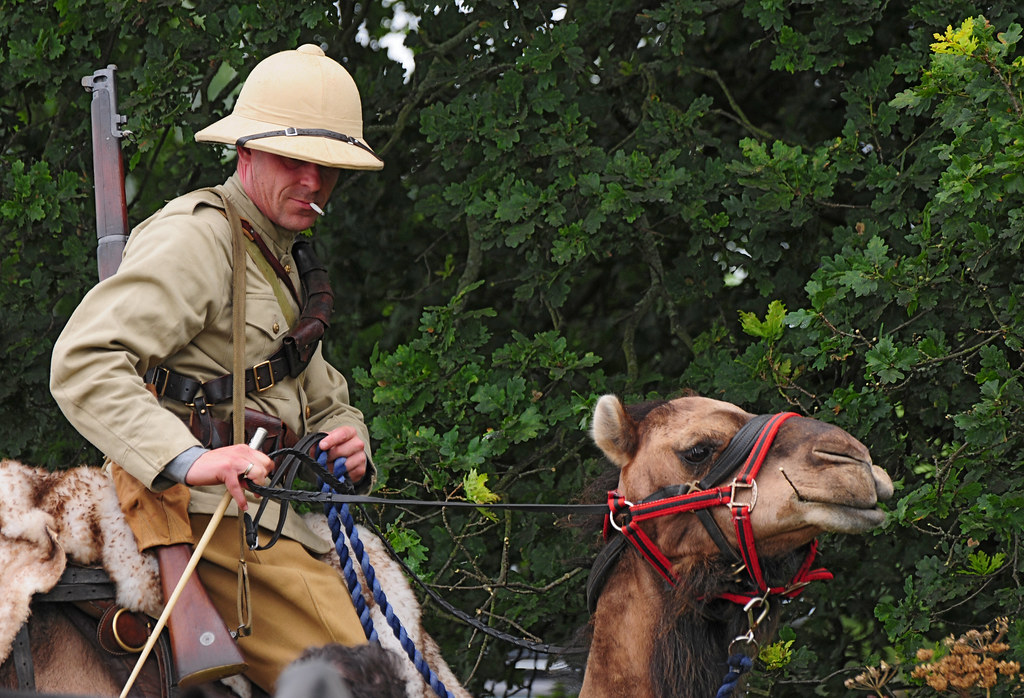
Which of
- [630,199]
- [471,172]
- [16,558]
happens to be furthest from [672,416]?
[471,172]

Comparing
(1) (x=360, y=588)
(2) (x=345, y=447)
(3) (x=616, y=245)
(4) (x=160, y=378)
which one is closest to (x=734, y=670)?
(1) (x=360, y=588)

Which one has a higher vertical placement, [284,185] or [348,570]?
[284,185]

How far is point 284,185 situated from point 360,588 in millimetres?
1158

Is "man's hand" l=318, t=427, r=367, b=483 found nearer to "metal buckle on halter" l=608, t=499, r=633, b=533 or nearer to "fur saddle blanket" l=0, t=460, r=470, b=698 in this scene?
"fur saddle blanket" l=0, t=460, r=470, b=698

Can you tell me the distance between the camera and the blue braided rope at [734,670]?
2842mm

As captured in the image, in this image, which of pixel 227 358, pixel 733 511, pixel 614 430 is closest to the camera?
pixel 733 511

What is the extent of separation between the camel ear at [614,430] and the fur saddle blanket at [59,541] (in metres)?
0.76

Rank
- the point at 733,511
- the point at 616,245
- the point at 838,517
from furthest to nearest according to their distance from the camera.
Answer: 1. the point at 616,245
2. the point at 733,511
3. the point at 838,517

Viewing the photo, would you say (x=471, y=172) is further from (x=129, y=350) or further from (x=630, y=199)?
(x=129, y=350)

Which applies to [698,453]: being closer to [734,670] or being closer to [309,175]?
[734,670]

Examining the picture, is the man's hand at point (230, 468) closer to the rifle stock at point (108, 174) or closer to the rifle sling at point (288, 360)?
the rifle sling at point (288, 360)

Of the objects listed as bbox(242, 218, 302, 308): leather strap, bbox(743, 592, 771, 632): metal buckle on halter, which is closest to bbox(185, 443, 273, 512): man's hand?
bbox(242, 218, 302, 308): leather strap

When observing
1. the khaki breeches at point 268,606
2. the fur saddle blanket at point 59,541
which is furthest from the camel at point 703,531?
the khaki breeches at point 268,606

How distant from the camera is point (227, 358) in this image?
10.3 feet
